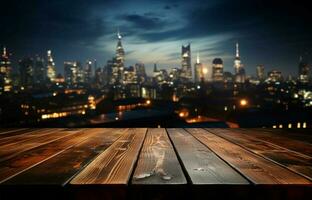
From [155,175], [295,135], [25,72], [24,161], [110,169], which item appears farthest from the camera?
[25,72]

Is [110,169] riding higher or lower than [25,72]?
lower

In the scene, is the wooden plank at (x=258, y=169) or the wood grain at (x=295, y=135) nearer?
the wooden plank at (x=258, y=169)

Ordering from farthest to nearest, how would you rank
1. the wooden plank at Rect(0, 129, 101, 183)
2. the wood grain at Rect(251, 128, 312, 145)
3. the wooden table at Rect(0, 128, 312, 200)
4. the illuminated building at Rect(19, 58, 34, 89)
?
the illuminated building at Rect(19, 58, 34, 89) → the wood grain at Rect(251, 128, 312, 145) → the wooden plank at Rect(0, 129, 101, 183) → the wooden table at Rect(0, 128, 312, 200)

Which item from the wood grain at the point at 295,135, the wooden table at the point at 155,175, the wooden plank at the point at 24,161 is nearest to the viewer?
the wooden table at the point at 155,175

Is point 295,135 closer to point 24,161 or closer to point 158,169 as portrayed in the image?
point 158,169

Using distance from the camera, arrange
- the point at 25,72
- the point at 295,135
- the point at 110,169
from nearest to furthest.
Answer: the point at 110,169 → the point at 295,135 → the point at 25,72

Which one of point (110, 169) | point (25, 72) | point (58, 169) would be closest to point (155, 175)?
point (110, 169)

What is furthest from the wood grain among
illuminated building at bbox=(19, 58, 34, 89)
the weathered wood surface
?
illuminated building at bbox=(19, 58, 34, 89)

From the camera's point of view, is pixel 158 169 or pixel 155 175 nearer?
pixel 155 175

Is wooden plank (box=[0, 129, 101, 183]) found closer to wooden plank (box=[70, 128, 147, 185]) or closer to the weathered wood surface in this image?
the weathered wood surface

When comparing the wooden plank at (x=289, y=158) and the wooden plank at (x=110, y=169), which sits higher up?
the wooden plank at (x=110, y=169)

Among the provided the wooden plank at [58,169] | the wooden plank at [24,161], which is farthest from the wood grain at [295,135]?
the wooden plank at [24,161]

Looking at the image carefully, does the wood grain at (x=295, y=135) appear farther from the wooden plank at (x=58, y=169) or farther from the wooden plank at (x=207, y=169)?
the wooden plank at (x=58, y=169)
